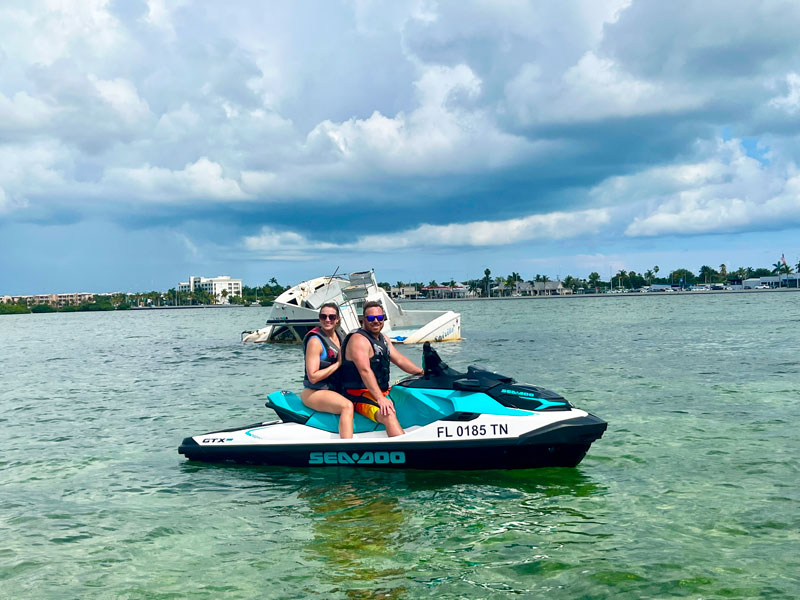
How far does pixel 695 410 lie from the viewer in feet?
44.0

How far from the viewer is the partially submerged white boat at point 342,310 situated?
3869cm

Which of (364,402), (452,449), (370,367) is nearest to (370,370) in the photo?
(370,367)

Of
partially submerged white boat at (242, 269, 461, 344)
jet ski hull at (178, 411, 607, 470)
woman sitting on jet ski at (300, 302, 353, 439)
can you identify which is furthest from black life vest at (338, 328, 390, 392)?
partially submerged white boat at (242, 269, 461, 344)

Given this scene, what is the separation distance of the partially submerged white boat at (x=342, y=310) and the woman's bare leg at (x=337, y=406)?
92.7 feet

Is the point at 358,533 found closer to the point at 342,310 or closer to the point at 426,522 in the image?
the point at 426,522

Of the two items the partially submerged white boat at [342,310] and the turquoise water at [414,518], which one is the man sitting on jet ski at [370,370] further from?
the partially submerged white boat at [342,310]

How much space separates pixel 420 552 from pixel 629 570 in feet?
5.70

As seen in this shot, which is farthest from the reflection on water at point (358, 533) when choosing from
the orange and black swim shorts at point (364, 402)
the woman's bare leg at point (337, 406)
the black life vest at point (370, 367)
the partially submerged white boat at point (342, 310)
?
the partially submerged white boat at point (342, 310)

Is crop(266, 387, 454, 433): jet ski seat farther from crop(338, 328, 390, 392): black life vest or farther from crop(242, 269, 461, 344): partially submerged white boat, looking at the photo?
crop(242, 269, 461, 344): partially submerged white boat

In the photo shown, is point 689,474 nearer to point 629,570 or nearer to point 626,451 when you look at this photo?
point 626,451

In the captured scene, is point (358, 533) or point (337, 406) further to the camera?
point (337, 406)

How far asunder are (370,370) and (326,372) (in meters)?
0.66

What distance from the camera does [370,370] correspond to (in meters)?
8.26

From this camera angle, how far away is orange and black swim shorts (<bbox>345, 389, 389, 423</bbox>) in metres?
8.62
